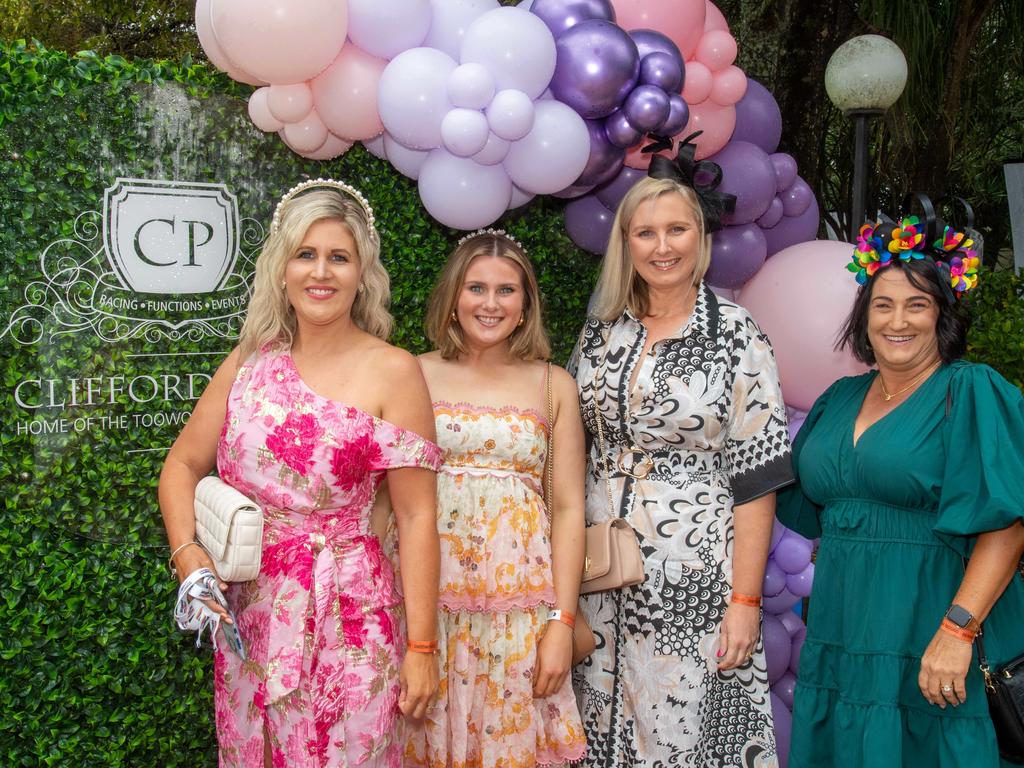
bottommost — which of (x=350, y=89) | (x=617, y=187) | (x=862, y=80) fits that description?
(x=617, y=187)

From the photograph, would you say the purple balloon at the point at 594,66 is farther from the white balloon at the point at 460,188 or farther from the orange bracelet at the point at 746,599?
the orange bracelet at the point at 746,599

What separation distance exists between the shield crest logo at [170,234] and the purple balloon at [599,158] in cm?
A: 119

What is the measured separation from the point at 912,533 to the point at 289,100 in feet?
7.06

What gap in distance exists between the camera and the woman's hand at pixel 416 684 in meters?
2.11

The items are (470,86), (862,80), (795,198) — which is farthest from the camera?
(862,80)

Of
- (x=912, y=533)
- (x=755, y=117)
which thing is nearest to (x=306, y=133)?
(x=755, y=117)

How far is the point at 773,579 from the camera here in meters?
3.50

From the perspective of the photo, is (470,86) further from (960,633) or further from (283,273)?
(960,633)

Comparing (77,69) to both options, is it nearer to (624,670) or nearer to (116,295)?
(116,295)

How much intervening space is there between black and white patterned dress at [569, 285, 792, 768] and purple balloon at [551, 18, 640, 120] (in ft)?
2.68

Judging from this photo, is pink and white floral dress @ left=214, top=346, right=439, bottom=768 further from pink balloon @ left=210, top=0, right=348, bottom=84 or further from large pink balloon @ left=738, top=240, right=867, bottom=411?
large pink balloon @ left=738, top=240, right=867, bottom=411

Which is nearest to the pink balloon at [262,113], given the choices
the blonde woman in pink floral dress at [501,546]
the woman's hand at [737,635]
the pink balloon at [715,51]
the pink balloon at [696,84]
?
the blonde woman in pink floral dress at [501,546]

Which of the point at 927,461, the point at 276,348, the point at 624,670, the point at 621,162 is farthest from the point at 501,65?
the point at 624,670

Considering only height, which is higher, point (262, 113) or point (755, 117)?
point (755, 117)
